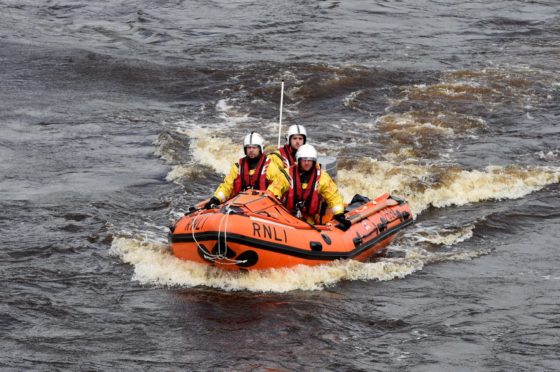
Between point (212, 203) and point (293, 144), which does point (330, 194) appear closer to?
point (293, 144)

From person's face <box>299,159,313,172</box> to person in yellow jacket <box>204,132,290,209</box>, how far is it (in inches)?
10.5

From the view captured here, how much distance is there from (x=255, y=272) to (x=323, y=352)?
1.62m

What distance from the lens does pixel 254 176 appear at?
1128cm

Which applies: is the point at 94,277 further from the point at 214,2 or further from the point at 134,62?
the point at 214,2

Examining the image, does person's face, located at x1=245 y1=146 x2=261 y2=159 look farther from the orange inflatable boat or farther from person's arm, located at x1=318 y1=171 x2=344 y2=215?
person's arm, located at x1=318 y1=171 x2=344 y2=215

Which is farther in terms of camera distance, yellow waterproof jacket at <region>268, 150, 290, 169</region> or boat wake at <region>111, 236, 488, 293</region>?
yellow waterproof jacket at <region>268, 150, 290, 169</region>

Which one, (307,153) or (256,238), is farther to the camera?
(307,153)

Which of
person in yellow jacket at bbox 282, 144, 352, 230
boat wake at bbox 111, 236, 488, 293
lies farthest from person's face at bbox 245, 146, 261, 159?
boat wake at bbox 111, 236, 488, 293

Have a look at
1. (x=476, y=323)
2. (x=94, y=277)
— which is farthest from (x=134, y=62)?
(x=476, y=323)

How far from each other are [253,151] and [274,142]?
6008mm

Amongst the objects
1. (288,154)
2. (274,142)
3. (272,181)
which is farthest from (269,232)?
(274,142)

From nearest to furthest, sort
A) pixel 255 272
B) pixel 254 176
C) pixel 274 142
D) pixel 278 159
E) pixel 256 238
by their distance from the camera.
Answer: pixel 256 238 < pixel 255 272 < pixel 254 176 < pixel 278 159 < pixel 274 142

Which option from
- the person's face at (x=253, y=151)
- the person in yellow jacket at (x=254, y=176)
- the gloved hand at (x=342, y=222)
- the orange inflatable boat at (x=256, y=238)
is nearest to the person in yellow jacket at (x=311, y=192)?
the gloved hand at (x=342, y=222)

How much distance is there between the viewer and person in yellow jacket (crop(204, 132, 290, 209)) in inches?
442
